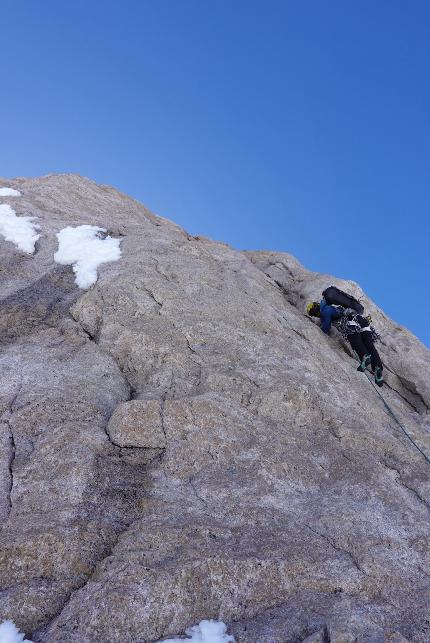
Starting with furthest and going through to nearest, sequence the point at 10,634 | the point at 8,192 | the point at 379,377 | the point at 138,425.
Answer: the point at 8,192 < the point at 379,377 < the point at 138,425 < the point at 10,634

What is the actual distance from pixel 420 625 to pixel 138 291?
33.7 ft

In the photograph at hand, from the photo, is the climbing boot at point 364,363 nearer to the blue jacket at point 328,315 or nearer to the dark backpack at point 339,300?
the blue jacket at point 328,315

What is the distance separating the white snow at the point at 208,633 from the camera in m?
5.92

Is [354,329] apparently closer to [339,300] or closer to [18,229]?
[339,300]

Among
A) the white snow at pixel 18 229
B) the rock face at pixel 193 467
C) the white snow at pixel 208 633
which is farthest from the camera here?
the white snow at pixel 18 229

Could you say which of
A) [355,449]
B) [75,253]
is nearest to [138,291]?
[75,253]

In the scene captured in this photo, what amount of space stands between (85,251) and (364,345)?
9492 millimetres

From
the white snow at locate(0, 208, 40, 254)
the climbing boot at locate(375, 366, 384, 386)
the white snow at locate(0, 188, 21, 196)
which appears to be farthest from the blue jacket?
the white snow at locate(0, 188, 21, 196)

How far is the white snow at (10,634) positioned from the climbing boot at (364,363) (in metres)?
11.8

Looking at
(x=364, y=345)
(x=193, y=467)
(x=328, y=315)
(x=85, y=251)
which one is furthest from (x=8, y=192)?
(x=193, y=467)

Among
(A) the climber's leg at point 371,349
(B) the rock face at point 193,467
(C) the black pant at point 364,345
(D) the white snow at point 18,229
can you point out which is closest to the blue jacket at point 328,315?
(B) the rock face at point 193,467

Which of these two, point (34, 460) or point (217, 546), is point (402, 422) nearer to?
point (217, 546)

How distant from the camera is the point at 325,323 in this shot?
17.3m

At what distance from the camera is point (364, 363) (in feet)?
51.3
